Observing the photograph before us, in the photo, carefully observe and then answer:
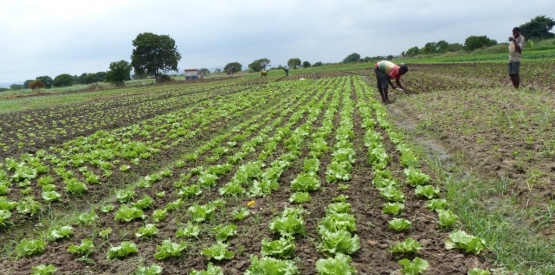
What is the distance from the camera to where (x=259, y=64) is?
126m

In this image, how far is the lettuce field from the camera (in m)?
4.13

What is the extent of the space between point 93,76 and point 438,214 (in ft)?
473

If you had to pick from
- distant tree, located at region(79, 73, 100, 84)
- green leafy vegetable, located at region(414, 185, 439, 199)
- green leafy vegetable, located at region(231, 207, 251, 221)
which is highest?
distant tree, located at region(79, 73, 100, 84)

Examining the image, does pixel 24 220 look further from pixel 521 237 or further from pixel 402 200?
pixel 521 237

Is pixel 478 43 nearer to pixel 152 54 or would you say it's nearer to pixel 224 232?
pixel 152 54

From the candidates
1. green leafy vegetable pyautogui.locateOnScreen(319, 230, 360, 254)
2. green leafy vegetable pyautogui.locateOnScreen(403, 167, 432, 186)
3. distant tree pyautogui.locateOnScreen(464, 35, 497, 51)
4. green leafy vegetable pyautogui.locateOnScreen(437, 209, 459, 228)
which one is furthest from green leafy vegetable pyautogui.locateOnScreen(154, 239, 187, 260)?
distant tree pyautogui.locateOnScreen(464, 35, 497, 51)

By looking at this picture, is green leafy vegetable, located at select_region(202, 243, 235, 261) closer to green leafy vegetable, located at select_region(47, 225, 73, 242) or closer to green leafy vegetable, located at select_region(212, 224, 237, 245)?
green leafy vegetable, located at select_region(212, 224, 237, 245)

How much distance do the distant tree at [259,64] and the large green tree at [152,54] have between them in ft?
150

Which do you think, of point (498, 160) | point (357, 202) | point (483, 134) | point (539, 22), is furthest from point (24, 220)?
point (539, 22)

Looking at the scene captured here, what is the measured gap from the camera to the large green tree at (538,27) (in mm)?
72419

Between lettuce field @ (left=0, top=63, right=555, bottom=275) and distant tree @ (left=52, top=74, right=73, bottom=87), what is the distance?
115 meters

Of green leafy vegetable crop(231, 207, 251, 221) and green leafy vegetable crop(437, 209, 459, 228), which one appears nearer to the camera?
green leafy vegetable crop(437, 209, 459, 228)

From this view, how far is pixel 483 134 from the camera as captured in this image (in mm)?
8328

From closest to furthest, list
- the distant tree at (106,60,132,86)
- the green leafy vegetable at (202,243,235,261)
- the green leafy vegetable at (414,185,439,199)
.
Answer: the green leafy vegetable at (202,243,235,261) < the green leafy vegetable at (414,185,439,199) < the distant tree at (106,60,132,86)
